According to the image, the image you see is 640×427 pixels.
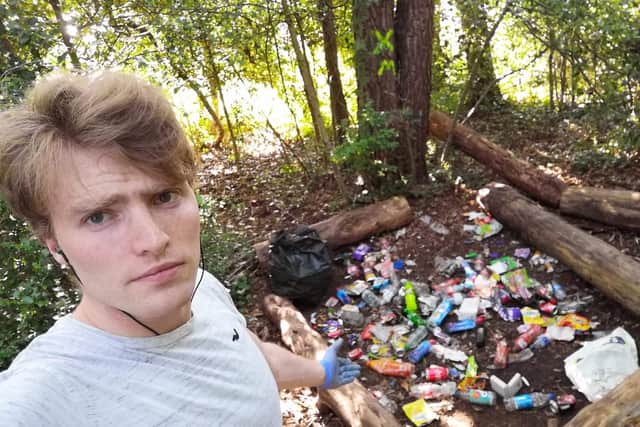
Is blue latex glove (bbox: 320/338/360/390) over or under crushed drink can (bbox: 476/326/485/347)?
over

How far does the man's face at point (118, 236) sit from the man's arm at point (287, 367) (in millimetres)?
663

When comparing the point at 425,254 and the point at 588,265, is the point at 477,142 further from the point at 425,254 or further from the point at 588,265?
the point at 588,265

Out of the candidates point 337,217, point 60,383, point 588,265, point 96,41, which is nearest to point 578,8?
point 588,265

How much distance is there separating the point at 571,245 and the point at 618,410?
82.2 inches

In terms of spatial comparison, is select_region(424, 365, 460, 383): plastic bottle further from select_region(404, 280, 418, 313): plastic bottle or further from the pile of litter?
select_region(404, 280, 418, 313): plastic bottle

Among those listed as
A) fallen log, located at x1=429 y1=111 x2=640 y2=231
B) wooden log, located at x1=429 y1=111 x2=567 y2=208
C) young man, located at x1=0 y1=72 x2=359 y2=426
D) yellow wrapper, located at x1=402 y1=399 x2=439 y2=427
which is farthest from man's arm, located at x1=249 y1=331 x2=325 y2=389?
wooden log, located at x1=429 y1=111 x2=567 y2=208

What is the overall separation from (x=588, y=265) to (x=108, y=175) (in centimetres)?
373

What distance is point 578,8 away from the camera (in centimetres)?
449

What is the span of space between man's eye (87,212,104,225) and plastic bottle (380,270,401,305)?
3.28m

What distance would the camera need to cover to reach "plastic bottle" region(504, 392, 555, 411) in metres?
2.75

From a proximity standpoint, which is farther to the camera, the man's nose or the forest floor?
the forest floor

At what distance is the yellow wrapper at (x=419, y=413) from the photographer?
276cm

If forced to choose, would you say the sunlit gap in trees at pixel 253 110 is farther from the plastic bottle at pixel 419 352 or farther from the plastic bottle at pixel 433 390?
the plastic bottle at pixel 433 390

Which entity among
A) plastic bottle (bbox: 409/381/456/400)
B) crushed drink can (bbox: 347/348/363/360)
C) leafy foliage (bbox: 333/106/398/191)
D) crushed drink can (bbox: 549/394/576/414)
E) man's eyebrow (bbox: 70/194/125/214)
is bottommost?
plastic bottle (bbox: 409/381/456/400)
